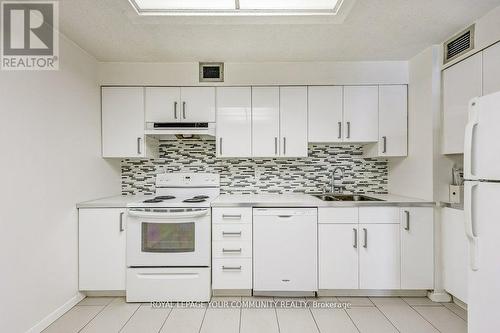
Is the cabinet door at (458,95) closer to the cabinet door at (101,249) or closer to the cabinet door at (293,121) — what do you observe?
the cabinet door at (293,121)

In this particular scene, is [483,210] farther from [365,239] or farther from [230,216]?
[230,216]

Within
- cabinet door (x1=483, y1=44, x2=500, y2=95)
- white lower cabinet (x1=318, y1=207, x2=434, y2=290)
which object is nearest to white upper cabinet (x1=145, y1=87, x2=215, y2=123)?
white lower cabinet (x1=318, y1=207, x2=434, y2=290)

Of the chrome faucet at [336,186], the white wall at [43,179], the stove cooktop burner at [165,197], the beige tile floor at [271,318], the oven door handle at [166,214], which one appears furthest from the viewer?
the chrome faucet at [336,186]

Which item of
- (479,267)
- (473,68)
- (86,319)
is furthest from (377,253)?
(86,319)

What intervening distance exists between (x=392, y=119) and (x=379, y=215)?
3.42 ft

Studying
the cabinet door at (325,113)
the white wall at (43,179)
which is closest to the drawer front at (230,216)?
the cabinet door at (325,113)

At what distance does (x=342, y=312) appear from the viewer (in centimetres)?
233

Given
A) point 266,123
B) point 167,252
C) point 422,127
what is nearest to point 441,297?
point 422,127

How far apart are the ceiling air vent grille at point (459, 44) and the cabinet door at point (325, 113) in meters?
0.93

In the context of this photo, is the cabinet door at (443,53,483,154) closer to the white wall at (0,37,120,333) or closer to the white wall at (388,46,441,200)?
the white wall at (388,46,441,200)

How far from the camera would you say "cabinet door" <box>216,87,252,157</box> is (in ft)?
9.58

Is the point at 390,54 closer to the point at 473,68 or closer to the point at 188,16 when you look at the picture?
the point at 473,68

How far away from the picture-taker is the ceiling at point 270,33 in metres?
1.96

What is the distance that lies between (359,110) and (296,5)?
4.44ft
